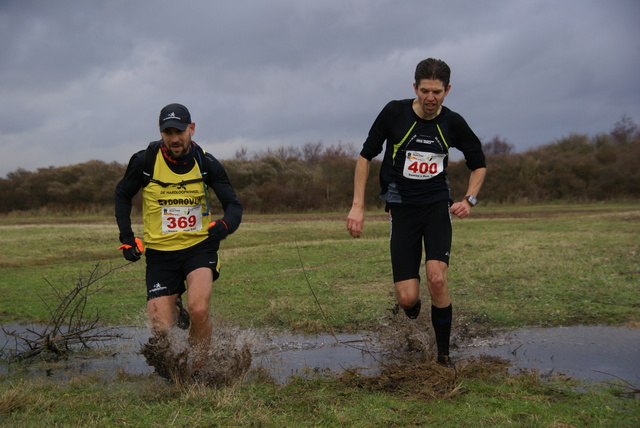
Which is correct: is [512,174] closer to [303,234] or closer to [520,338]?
[303,234]

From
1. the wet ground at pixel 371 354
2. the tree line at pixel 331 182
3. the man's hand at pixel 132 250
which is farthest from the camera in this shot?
the tree line at pixel 331 182

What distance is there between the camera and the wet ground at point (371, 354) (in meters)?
5.68

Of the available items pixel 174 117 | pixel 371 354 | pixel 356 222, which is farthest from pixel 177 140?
pixel 371 354

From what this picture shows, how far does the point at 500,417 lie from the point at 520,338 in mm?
2765

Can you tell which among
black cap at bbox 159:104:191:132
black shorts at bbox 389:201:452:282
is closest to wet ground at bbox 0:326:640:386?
black shorts at bbox 389:201:452:282

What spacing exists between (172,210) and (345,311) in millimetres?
3336

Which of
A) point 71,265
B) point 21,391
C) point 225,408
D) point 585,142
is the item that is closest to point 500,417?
point 225,408

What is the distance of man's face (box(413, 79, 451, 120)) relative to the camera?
5465 millimetres

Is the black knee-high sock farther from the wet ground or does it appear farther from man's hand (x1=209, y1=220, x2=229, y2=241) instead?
man's hand (x1=209, y1=220, x2=229, y2=241)

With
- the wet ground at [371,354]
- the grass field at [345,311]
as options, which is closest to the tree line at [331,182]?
the grass field at [345,311]

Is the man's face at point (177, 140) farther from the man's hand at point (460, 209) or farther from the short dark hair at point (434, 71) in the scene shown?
the man's hand at point (460, 209)

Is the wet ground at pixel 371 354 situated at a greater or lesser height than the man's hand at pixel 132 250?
lesser

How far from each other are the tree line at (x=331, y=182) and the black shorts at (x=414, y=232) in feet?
110

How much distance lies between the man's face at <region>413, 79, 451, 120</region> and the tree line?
33804mm
